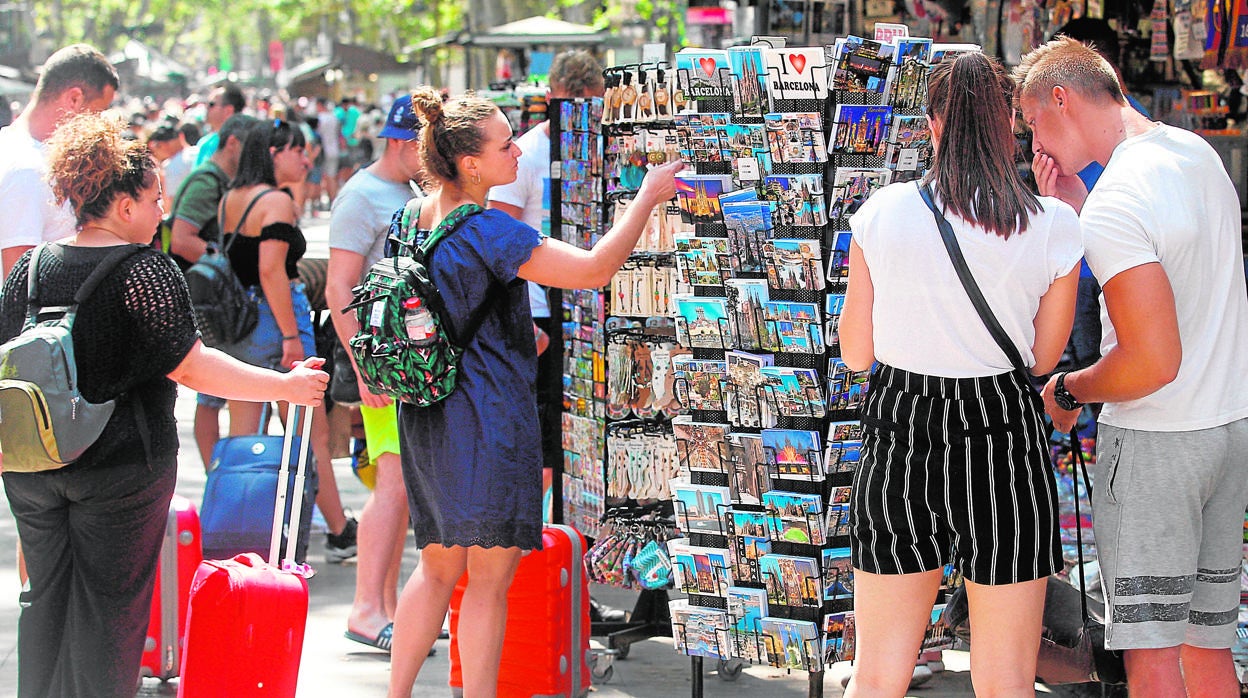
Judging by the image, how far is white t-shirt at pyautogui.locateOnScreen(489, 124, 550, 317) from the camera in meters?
5.84

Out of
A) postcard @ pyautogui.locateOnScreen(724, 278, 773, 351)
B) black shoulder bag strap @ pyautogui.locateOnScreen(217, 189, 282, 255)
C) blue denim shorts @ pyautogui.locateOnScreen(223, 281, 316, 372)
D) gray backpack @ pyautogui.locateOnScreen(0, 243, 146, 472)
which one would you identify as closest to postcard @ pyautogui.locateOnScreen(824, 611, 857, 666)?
postcard @ pyautogui.locateOnScreen(724, 278, 773, 351)

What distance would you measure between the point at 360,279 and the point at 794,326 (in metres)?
1.89

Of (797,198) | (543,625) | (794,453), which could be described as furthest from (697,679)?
(797,198)

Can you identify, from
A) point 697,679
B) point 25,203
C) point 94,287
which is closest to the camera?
point 94,287

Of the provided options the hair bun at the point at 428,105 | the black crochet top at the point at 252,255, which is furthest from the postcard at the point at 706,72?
the black crochet top at the point at 252,255

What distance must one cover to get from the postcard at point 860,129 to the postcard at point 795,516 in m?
0.97

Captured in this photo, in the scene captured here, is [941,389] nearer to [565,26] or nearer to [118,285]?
[118,285]

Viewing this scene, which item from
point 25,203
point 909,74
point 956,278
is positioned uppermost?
point 909,74

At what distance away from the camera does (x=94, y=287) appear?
146 inches

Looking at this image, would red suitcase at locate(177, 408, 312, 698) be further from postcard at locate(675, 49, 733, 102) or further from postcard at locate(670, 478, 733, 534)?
postcard at locate(675, 49, 733, 102)

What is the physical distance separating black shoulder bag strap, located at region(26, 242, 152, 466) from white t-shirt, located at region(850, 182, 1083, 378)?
1918 millimetres

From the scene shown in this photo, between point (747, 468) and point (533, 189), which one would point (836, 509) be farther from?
point (533, 189)

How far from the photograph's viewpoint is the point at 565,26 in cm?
1633

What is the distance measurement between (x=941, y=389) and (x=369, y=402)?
225cm
